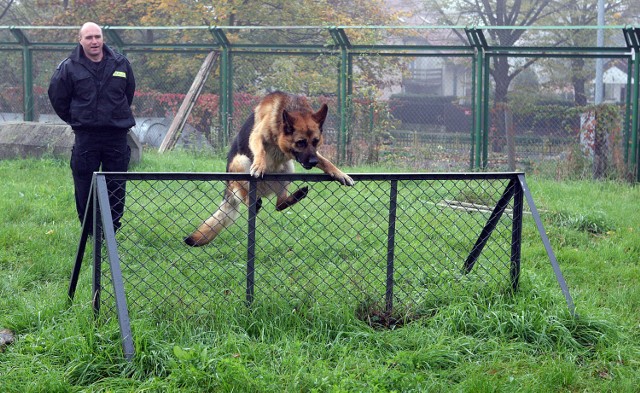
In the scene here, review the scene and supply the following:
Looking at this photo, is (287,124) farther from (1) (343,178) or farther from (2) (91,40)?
(2) (91,40)

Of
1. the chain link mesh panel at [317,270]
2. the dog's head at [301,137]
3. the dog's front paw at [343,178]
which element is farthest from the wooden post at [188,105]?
the dog's front paw at [343,178]

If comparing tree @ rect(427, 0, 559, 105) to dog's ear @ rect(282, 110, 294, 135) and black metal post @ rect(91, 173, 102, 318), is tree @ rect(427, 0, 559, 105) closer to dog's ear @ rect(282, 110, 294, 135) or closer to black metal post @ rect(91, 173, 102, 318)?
dog's ear @ rect(282, 110, 294, 135)

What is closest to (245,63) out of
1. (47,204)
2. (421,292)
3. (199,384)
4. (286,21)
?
(286,21)

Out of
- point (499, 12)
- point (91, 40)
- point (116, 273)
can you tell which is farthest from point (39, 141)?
point (499, 12)

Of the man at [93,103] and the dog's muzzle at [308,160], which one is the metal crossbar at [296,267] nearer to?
the dog's muzzle at [308,160]

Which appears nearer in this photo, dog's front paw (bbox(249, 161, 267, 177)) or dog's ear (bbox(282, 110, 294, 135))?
dog's front paw (bbox(249, 161, 267, 177))

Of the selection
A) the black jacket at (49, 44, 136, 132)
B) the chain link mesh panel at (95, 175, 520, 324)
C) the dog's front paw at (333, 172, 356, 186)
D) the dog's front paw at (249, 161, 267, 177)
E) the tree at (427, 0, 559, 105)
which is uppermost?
the tree at (427, 0, 559, 105)

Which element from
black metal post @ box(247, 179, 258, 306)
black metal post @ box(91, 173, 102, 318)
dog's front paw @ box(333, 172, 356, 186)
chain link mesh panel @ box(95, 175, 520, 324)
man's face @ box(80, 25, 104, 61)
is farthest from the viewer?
man's face @ box(80, 25, 104, 61)

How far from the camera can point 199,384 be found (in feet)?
13.1

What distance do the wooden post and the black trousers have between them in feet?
21.7

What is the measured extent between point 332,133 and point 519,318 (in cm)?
860

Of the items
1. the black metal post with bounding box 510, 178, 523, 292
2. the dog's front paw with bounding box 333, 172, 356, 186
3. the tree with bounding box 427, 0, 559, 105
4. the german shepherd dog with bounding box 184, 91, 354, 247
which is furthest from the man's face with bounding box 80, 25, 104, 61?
the tree with bounding box 427, 0, 559, 105

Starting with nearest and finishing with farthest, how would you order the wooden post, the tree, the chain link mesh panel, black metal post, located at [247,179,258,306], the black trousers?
black metal post, located at [247,179,258,306] → the chain link mesh panel → the black trousers → the wooden post → the tree

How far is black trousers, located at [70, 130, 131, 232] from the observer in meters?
7.05
